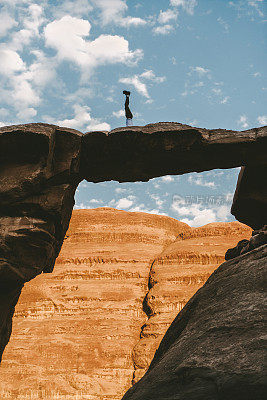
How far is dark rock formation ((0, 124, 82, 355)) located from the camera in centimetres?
750

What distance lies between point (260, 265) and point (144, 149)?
348 cm

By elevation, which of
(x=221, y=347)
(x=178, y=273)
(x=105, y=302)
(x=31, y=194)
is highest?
(x=178, y=273)

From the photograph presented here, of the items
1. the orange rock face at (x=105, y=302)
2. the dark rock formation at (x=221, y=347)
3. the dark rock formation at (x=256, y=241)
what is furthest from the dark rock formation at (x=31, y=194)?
the orange rock face at (x=105, y=302)

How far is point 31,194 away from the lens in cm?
772

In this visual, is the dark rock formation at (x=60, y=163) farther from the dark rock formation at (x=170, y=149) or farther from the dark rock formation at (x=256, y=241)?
the dark rock formation at (x=256, y=241)

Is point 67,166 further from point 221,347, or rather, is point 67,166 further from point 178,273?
point 178,273

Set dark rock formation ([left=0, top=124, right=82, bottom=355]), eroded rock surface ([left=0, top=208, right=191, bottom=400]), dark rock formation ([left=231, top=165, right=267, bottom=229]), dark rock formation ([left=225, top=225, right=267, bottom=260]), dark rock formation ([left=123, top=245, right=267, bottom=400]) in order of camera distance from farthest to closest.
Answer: eroded rock surface ([left=0, top=208, right=191, bottom=400]) → dark rock formation ([left=231, top=165, right=267, bottom=229]) → dark rock formation ([left=0, top=124, right=82, bottom=355]) → dark rock formation ([left=225, top=225, right=267, bottom=260]) → dark rock formation ([left=123, top=245, right=267, bottom=400])

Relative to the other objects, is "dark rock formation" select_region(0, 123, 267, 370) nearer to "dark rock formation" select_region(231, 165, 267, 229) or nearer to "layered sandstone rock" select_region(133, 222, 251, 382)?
"dark rock formation" select_region(231, 165, 267, 229)

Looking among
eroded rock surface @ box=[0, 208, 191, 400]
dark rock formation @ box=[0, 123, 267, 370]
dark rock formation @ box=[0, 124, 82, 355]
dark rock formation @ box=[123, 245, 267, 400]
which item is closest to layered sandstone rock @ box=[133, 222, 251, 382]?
eroded rock surface @ box=[0, 208, 191, 400]

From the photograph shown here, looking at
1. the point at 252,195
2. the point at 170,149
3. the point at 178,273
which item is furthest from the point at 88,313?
the point at 170,149

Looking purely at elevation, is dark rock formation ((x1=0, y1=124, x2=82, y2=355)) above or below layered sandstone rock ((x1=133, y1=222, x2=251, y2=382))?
below

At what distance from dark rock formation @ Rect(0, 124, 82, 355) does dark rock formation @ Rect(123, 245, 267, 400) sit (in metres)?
3.12

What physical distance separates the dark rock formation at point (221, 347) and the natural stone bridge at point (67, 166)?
104 inches

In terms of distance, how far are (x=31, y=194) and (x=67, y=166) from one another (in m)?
0.89
